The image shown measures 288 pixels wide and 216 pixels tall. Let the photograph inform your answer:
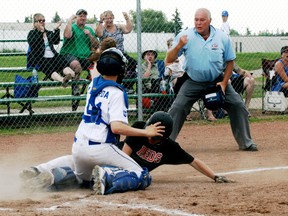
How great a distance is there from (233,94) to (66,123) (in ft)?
14.1

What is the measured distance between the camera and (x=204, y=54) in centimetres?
953

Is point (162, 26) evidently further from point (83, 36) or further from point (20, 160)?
point (20, 160)

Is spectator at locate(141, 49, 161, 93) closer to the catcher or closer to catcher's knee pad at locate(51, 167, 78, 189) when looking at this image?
the catcher

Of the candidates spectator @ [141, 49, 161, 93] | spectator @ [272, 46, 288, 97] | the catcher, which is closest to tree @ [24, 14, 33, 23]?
spectator @ [141, 49, 161, 93]

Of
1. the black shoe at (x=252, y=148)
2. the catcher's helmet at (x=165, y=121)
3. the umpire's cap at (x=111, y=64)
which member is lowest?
the black shoe at (x=252, y=148)

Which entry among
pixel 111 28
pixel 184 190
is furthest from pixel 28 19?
Answer: pixel 184 190

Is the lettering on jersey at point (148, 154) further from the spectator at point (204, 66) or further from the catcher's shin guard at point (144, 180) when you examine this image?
the spectator at point (204, 66)

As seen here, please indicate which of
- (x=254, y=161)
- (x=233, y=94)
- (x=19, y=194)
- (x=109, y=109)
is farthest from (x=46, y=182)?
(x=233, y=94)

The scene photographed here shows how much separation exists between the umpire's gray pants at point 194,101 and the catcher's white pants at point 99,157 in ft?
9.19

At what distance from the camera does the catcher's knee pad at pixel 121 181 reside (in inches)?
255

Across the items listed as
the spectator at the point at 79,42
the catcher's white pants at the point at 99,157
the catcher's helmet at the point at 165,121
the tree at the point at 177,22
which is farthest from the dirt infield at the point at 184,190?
the tree at the point at 177,22

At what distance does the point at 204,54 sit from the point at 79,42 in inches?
146

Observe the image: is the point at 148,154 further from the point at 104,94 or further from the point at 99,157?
the point at 104,94

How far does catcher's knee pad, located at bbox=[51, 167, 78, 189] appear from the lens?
6793 mm
